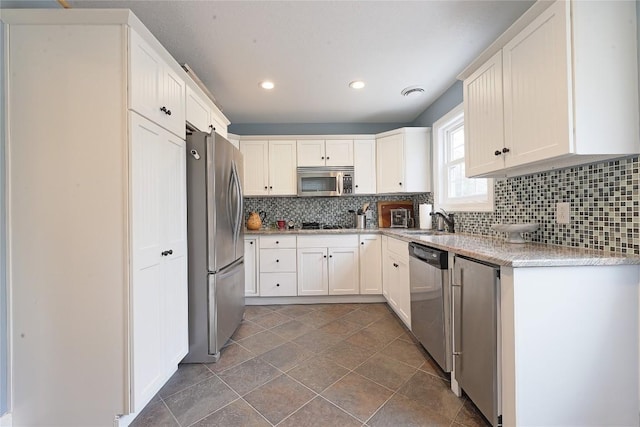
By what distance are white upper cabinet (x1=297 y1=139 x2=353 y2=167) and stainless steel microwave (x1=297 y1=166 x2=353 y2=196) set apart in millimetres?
68

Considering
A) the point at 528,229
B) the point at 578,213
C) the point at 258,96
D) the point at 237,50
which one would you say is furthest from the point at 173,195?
the point at 578,213

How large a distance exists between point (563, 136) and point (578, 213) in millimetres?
588

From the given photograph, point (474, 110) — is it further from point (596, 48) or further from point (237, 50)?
point (237, 50)

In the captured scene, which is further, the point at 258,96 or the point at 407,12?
the point at 258,96

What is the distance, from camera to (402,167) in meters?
3.38

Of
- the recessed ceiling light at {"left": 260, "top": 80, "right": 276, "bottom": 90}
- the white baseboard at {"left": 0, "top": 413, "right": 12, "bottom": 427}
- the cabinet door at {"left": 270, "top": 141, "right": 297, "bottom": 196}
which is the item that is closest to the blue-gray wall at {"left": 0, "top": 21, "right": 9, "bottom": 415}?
the white baseboard at {"left": 0, "top": 413, "right": 12, "bottom": 427}

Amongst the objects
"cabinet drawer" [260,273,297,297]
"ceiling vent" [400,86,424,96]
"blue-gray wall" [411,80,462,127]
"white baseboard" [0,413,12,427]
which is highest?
"ceiling vent" [400,86,424,96]

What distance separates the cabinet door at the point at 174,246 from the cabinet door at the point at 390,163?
8.01 feet

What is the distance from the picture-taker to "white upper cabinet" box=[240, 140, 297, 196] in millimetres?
3590

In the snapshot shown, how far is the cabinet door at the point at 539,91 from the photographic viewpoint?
120 cm

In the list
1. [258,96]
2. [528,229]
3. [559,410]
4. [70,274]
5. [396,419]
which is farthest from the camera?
[258,96]

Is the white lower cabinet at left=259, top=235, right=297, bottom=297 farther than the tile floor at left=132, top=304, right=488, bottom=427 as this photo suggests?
Yes

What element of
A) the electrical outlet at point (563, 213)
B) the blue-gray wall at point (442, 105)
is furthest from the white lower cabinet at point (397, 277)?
the blue-gray wall at point (442, 105)

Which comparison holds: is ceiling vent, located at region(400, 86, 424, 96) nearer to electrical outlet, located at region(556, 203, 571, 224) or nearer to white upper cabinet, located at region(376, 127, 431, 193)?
white upper cabinet, located at region(376, 127, 431, 193)
